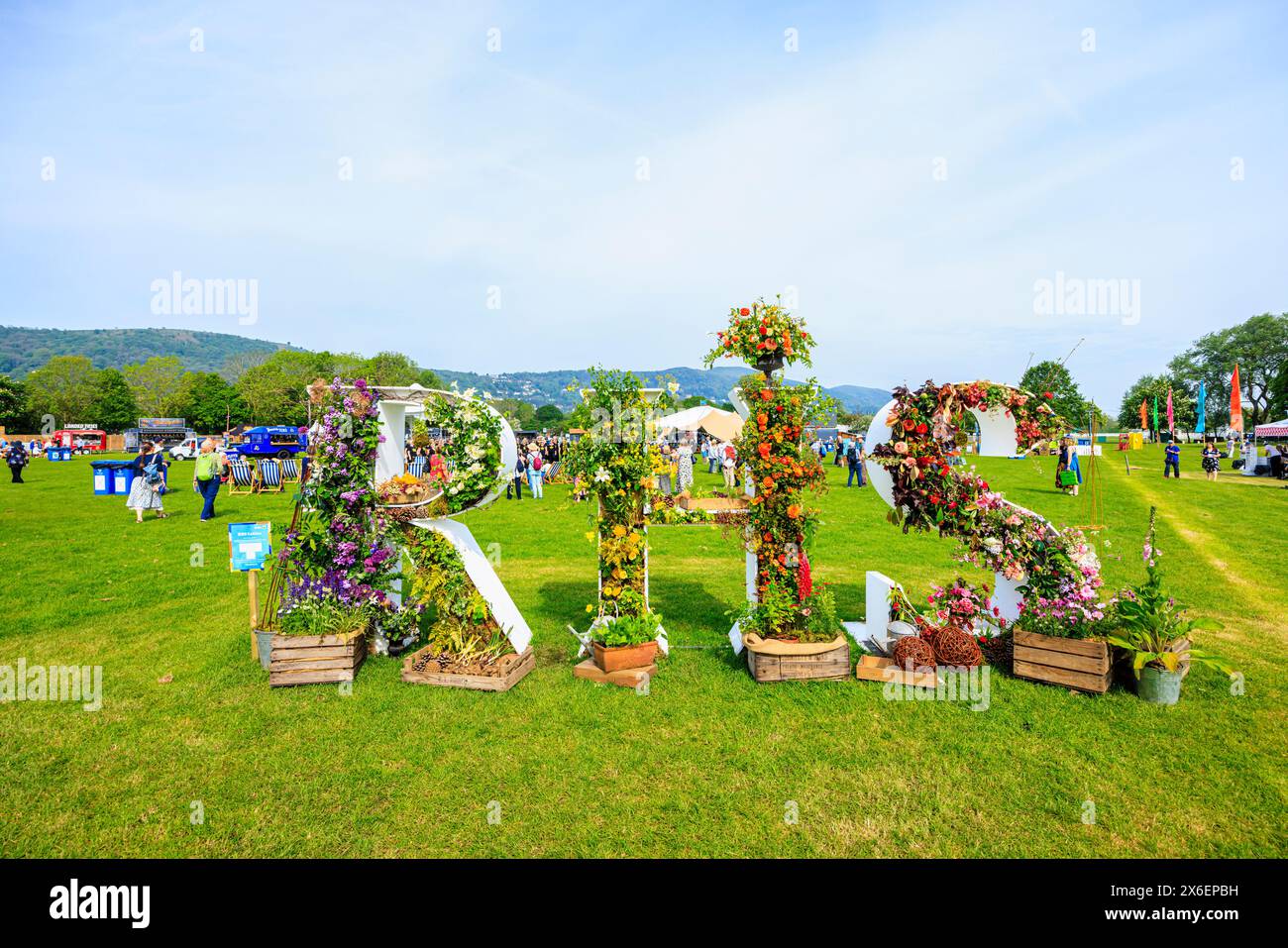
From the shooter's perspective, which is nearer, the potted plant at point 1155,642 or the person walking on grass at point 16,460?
the potted plant at point 1155,642

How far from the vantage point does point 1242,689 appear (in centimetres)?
588

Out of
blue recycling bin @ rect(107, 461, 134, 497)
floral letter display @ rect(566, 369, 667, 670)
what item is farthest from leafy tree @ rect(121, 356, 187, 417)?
floral letter display @ rect(566, 369, 667, 670)

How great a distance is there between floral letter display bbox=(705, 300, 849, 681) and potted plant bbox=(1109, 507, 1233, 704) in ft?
8.28

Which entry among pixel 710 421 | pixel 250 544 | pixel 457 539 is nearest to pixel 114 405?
pixel 710 421

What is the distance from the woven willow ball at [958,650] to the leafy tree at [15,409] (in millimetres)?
91163

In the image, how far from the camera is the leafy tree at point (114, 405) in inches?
3145

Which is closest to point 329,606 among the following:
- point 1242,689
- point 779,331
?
point 779,331

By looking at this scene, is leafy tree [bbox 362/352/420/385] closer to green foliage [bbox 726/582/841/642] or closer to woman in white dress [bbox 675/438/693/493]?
woman in white dress [bbox 675/438/693/493]

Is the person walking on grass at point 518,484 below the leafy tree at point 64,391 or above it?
below

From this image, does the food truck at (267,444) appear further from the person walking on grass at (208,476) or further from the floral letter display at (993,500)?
the floral letter display at (993,500)

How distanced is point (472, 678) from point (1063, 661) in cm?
547

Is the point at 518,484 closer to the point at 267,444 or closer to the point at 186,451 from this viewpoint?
the point at 267,444

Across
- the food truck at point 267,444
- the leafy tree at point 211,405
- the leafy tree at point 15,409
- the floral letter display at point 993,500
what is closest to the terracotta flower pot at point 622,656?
the floral letter display at point 993,500

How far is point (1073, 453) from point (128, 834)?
72.5ft
